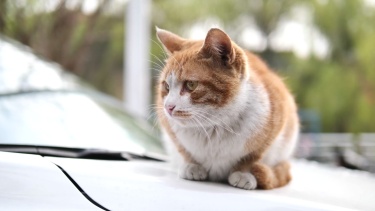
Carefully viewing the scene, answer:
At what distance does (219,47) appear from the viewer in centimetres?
128

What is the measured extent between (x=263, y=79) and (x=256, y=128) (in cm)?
21

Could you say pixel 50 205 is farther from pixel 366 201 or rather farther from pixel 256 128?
pixel 366 201

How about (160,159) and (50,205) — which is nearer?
(50,205)

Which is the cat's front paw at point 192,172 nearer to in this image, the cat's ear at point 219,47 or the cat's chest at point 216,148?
the cat's chest at point 216,148

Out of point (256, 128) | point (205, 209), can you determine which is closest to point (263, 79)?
point (256, 128)

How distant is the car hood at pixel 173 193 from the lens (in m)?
0.96

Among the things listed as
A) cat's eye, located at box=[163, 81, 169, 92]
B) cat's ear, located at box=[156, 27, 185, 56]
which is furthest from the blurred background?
cat's eye, located at box=[163, 81, 169, 92]

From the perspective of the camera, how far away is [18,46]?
1742 mm

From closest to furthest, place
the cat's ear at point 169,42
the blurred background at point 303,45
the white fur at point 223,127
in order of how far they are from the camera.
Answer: the white fur at point 223,127
the cat's ear at point 169,42
the blurred background at point 303,45

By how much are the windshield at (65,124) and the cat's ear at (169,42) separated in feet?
1.01

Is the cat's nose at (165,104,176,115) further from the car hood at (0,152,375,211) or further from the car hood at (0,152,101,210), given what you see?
the car hood at (0,152,101,210)

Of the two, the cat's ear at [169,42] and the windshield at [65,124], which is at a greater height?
the cat's ear at [169,42]

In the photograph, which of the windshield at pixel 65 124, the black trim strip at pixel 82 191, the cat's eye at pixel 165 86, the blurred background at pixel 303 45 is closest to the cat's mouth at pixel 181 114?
the cat's eye at pixel 165 86

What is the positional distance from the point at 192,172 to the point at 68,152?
33 cm
